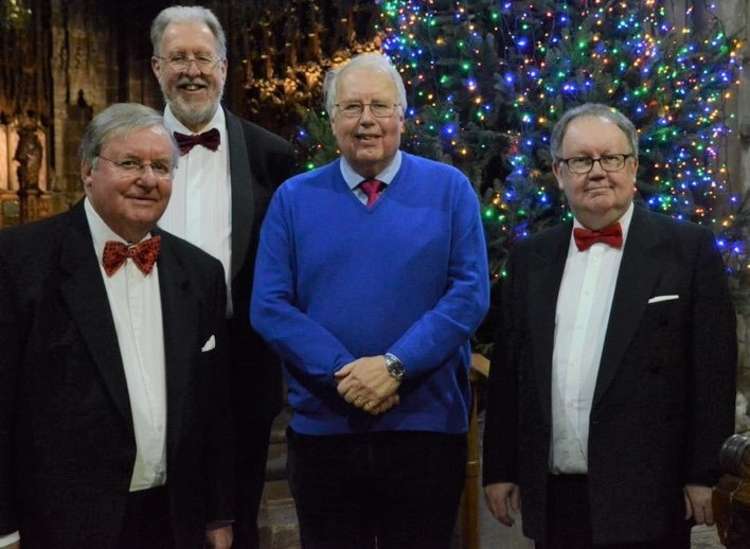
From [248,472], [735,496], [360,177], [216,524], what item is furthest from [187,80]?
[735,496]

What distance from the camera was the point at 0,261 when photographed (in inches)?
77.7

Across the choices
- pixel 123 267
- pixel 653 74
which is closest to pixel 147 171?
pixel 123 267

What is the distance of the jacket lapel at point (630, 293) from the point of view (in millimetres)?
2145

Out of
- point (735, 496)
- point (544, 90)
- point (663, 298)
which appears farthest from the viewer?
point (544, 90)

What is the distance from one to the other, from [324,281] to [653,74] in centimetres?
312

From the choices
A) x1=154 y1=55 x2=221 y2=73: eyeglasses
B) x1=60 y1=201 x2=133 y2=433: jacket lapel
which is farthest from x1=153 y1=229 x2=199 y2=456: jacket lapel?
x1=154 y1=55 x2=221 y2=73: eyeglasses

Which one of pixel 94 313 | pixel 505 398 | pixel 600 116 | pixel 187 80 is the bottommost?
pixel 505 398

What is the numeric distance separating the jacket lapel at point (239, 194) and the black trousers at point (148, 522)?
82 centimetres

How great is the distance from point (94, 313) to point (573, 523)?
3.90 ft

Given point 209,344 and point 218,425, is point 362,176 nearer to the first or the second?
point 209,344

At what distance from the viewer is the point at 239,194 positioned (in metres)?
2.79

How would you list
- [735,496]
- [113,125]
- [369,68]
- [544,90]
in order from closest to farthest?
[735,496], [113,125], [369,68], [544,90]

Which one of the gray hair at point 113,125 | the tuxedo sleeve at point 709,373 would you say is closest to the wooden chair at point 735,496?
the tuxedo sleeve at point 709,373

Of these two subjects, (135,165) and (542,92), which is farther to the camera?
(542,92)
